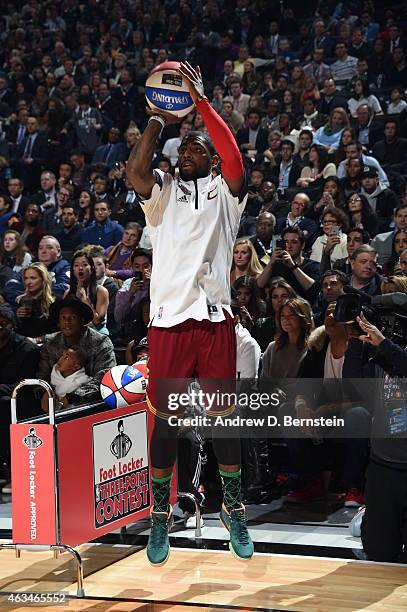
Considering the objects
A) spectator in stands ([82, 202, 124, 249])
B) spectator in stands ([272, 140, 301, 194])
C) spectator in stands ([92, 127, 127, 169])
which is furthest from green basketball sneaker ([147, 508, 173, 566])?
spectator in stands ([92, 127, 127, 169])

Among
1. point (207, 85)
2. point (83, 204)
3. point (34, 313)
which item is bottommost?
point (34, 313)

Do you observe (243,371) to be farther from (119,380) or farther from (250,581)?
(250,581)

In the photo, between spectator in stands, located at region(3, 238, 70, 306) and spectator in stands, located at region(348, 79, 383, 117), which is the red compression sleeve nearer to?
spectator in stands, located at region(3, 238, 70, 306)

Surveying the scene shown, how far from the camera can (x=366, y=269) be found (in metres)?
7.54

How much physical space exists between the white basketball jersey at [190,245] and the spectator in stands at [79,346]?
256cm

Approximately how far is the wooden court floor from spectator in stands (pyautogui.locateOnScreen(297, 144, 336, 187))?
615 cm

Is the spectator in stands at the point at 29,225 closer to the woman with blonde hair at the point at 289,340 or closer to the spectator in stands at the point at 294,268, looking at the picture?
the spectator in stands at the point at 294,268

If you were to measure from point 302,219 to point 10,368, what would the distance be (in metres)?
3.40

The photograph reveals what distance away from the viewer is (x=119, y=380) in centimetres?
619

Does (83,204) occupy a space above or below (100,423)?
above

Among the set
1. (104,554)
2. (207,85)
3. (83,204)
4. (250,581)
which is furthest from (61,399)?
(207,85)

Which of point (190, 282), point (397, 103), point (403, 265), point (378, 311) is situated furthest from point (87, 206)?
point (190, 282)

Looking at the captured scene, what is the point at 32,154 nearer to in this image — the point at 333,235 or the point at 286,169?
the point at 286,169

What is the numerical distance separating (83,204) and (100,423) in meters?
6.39
